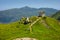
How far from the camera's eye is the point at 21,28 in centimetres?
9238

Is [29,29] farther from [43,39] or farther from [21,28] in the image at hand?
[43,39]

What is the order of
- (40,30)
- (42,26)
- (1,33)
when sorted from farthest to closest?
(42,26), (40,30), (1,33)

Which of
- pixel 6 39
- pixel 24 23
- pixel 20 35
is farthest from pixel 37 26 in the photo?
pixel 6 39

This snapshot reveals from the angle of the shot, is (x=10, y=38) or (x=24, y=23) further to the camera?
(x=24, y=23)

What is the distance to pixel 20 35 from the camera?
254 feet

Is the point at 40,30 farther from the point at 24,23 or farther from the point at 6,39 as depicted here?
the point at 6,39

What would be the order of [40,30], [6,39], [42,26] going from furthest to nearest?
[42,26] → [40,30] → [6,39]

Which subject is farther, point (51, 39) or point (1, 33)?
point (1, 33)

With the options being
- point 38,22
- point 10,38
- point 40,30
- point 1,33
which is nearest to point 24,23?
point 38,22

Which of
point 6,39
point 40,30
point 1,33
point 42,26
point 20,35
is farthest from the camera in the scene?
point 42,26

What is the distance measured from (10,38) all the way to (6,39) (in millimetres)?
1934

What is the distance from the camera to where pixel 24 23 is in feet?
338

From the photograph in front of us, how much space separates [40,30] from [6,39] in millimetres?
25445

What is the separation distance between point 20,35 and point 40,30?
1761cm
